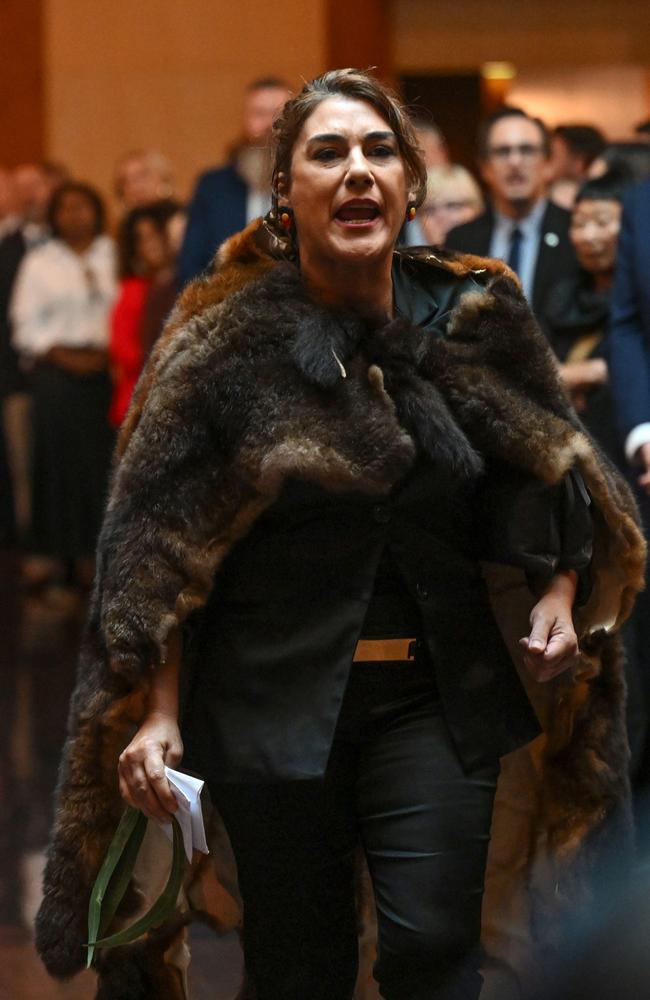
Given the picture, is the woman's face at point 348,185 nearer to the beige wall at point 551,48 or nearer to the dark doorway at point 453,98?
the beige wall at point 551,48

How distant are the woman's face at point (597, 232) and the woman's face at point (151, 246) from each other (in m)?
3.88

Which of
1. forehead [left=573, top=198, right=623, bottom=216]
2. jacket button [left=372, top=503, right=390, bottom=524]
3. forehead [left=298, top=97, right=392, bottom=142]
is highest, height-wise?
forehead [left=298, top=97, right=392, bottom=142]

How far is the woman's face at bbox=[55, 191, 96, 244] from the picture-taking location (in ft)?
35.7

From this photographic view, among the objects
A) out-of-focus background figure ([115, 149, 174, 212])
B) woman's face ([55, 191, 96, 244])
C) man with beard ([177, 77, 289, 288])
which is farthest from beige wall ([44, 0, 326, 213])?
man with beard ([177, 77, 289, 288])

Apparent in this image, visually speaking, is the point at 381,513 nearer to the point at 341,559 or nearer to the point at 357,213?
the point at 341,559

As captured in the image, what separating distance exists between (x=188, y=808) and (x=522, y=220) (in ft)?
13.0

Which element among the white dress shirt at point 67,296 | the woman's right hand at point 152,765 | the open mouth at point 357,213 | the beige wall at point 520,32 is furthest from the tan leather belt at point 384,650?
the beige wall at point 520,32

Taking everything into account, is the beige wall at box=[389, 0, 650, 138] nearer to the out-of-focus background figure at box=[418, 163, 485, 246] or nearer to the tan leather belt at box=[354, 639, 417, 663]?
the out-of-focus background figure at box=[418, 163, 485, 246]

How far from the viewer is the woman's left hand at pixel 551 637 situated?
3383 millimetres

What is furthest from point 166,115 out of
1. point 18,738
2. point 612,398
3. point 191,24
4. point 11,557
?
point 612,398

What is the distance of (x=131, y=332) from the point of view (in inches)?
387

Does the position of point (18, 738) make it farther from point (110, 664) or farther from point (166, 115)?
point (166, 115)

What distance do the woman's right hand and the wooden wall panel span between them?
11.7 m

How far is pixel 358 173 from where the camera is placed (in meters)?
3.38
